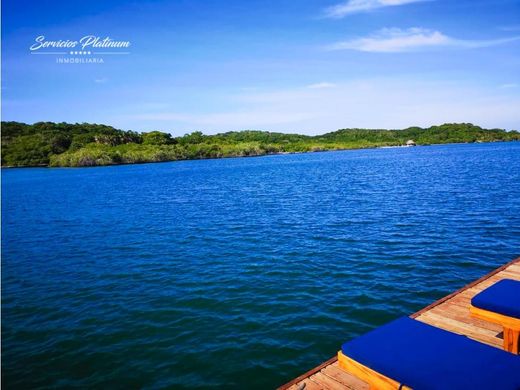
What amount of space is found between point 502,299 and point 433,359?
2.76 metres

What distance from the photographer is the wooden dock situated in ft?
20.2

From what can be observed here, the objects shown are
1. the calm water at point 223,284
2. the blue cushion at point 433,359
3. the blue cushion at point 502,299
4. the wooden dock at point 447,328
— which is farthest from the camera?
the calm water at point 223,284

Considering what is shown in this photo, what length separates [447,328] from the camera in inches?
299

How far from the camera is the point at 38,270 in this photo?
16.5 m

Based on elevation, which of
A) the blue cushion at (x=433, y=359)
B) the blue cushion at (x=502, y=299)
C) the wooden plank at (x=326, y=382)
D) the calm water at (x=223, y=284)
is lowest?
the calm water at (x=223, y=284)

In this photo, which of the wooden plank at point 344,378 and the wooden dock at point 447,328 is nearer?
the wooden plank at point 344,378

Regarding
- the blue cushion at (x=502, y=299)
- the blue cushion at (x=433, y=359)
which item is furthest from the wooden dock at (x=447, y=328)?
the blue cushion at (x=433, y=359)

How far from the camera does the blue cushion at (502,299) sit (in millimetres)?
5961

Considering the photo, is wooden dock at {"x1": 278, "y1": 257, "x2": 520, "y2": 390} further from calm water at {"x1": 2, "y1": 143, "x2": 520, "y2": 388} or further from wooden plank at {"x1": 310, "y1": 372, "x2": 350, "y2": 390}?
calm water at {"x1": 2, "y1": 143, "x2": 520, "y2": 388}

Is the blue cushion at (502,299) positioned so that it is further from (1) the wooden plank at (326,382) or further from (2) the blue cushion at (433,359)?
(1) the wooden plank at (326,382)

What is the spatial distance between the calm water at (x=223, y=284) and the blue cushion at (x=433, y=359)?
12.2 ft

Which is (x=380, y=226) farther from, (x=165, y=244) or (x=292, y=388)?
(x=292, y=388)

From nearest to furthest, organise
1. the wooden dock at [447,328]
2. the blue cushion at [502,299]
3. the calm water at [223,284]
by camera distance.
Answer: the blue cushion at [502,299]
the wooden dock at [447,328]
the calm water at [223,284]

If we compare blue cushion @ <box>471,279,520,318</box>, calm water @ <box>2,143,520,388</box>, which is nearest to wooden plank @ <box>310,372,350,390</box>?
calm water @ <box>2,143,520,388</box>
